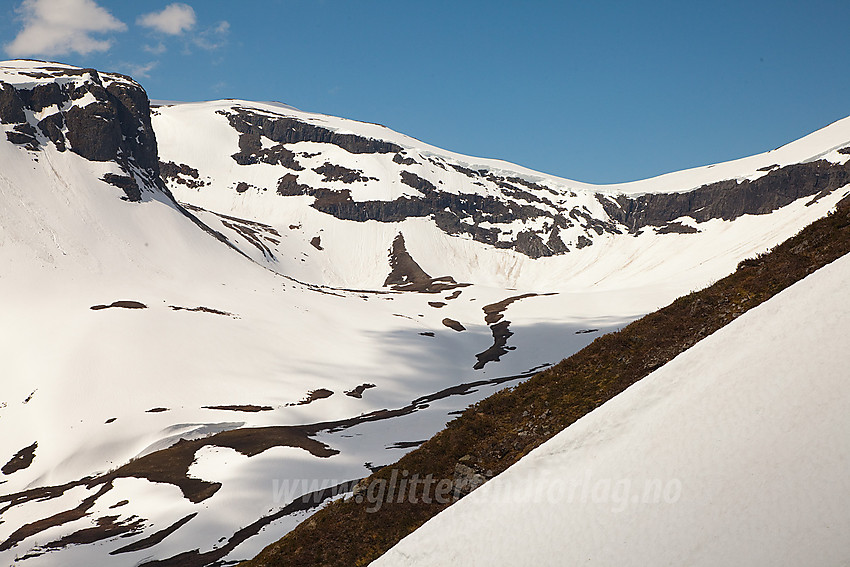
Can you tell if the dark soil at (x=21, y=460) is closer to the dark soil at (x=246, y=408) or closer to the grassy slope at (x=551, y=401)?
the dark soil at (x=246, y=408)

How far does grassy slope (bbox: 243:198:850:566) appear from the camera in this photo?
17.7 m

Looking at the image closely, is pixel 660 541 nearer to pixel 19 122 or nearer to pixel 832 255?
pixel 832 255

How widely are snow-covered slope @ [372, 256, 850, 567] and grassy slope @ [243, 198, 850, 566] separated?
2153 mm

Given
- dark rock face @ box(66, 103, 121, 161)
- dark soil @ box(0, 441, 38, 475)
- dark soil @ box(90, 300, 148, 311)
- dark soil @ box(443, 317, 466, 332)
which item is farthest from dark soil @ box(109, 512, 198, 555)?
dark rock face @ box(66, 103, 121, 161)

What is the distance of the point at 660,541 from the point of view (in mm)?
11570

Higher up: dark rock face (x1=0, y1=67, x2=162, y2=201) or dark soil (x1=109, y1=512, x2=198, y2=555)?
dark rock face (x1=0, y1=67, x2=162, y2=201)

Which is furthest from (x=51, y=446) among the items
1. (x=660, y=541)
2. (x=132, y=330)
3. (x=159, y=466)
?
(x=660, y=541)

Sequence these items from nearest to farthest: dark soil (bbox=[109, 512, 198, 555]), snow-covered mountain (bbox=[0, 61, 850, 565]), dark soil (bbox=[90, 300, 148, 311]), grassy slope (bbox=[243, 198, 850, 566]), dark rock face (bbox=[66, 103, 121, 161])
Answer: grassy slope (bbox=[243, 198, 850, 566]), dark soil (bbox=[109, 512, 198, 555]), snow-covered mountain (bbox=[0, 61, 850, 565]), dark soil (bbox=[90, 300, 148, 311]), dark rock face (bbox=[66, 103, 121, 161])

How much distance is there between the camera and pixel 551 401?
64.5 ft

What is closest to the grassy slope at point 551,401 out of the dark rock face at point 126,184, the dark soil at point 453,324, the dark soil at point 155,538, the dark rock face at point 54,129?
the dark soil at point 155,538

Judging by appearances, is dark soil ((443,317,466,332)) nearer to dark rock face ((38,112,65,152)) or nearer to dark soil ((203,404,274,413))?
dark soil ((203,404,274,413))

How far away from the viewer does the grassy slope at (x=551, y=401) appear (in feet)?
57.9

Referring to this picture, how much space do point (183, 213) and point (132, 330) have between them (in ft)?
233

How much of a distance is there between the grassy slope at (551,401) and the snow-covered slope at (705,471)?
2.15m
